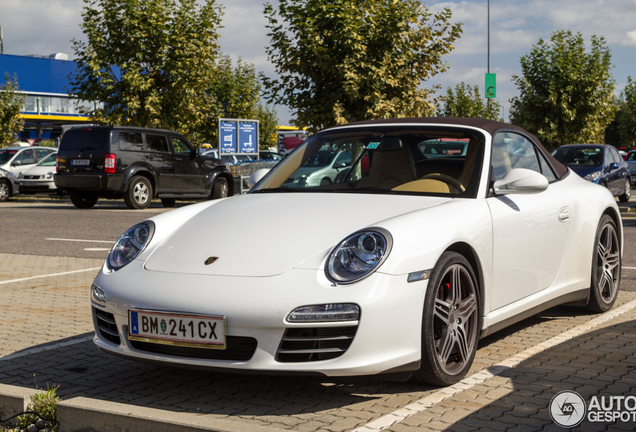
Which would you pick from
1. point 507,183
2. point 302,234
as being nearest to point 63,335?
point 302,234

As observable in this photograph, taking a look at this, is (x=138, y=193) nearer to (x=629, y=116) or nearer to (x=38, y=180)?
(x=38, y=180)

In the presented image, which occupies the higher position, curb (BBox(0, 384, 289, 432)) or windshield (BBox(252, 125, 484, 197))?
windshield (BBox(252, 125, 484, 197))

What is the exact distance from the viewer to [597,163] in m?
18.9

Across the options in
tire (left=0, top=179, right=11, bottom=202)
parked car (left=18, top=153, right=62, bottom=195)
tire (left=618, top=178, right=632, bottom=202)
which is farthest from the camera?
parked car (left=18, top=153, right=62, bottom=195)

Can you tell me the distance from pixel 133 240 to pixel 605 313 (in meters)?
3.70

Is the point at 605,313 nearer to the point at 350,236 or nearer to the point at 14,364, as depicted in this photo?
the point at 350,236

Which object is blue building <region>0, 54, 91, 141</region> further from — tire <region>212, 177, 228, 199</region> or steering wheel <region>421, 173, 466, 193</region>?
steering wheel <region>421, 173, 466, 193</region>

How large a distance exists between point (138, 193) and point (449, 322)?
16.1m

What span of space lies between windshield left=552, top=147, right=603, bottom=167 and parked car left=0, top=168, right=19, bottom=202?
16813 millimetres

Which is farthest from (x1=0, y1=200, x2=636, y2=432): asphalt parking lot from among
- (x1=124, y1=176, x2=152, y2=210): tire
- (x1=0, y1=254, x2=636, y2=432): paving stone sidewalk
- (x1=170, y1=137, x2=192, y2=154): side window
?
(x1=170, y1=137, x2=192, y2=154): side window

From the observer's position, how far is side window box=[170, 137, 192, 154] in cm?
2012

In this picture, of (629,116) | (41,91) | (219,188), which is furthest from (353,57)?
(41,91)

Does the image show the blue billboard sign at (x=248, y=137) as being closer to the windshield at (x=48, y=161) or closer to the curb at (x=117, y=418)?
the windshield at (x=48, y=161)

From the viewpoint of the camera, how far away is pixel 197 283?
3674 mm
